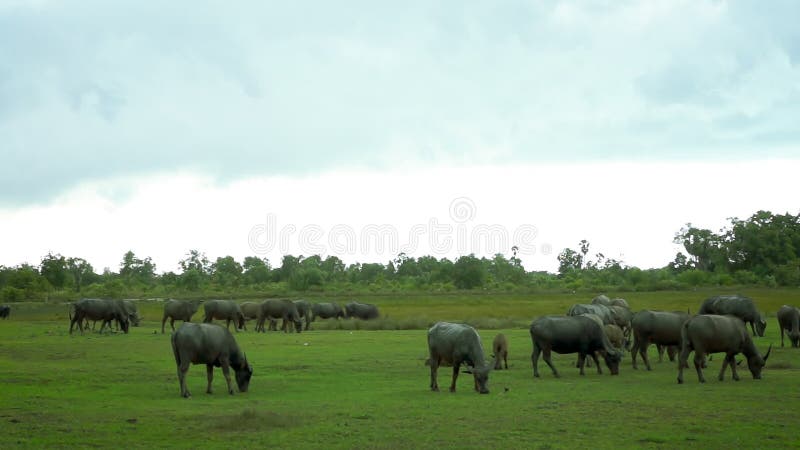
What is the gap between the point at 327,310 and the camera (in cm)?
6769

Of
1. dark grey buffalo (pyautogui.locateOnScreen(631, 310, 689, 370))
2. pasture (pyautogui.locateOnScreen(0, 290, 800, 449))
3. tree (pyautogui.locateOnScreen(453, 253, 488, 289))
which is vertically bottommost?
pasture (pyautogui.locateOnScreen(0, 290, 800, 449))

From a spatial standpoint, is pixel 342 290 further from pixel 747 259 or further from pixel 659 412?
pixel 659 412

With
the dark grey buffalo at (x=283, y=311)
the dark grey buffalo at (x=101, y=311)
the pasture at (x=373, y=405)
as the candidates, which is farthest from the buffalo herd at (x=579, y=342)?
the dark grey buffalo at (x=101, y=311)

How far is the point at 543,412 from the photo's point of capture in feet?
57.9

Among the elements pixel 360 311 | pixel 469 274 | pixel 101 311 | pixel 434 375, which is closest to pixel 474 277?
pixel 469 274

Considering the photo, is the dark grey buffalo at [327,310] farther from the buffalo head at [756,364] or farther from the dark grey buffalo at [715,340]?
the buffalo head at [756,364]

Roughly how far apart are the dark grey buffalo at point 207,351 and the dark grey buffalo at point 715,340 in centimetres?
1241

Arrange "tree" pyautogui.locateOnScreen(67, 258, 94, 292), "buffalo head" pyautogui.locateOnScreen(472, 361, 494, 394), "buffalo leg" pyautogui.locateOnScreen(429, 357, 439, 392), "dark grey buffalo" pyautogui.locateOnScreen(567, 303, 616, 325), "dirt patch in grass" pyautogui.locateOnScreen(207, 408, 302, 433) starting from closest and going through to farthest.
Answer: "dirt patch in grass" pyautogui.locateOnScreen(207, 408, 302, 433), "buffalo head" pyautogui.locateOnScreen(472, 361, 494, 394), "buffalo leg" pyautogui.locateOnScreen(429, 357, 439, 392), "dark grey buffalo" pyautogui.locateOnScreen(567, 303, 616, 325), "tree" pyautogui.locateOnScreen(67, 258, 94, 292)

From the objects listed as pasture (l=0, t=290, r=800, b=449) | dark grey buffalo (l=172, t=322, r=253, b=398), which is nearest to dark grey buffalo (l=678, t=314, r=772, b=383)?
pasture (l=0, t=290, r=800, b=449)

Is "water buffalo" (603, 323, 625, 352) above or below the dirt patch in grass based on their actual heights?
above

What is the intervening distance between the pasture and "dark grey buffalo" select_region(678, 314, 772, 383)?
0.57 m

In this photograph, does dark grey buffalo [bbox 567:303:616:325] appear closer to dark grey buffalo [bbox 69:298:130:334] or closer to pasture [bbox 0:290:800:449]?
pasture [bbox 0:290:800:449]

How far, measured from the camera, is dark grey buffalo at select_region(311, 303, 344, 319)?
67062mm

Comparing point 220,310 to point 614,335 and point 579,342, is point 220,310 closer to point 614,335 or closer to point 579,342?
point 614,335
